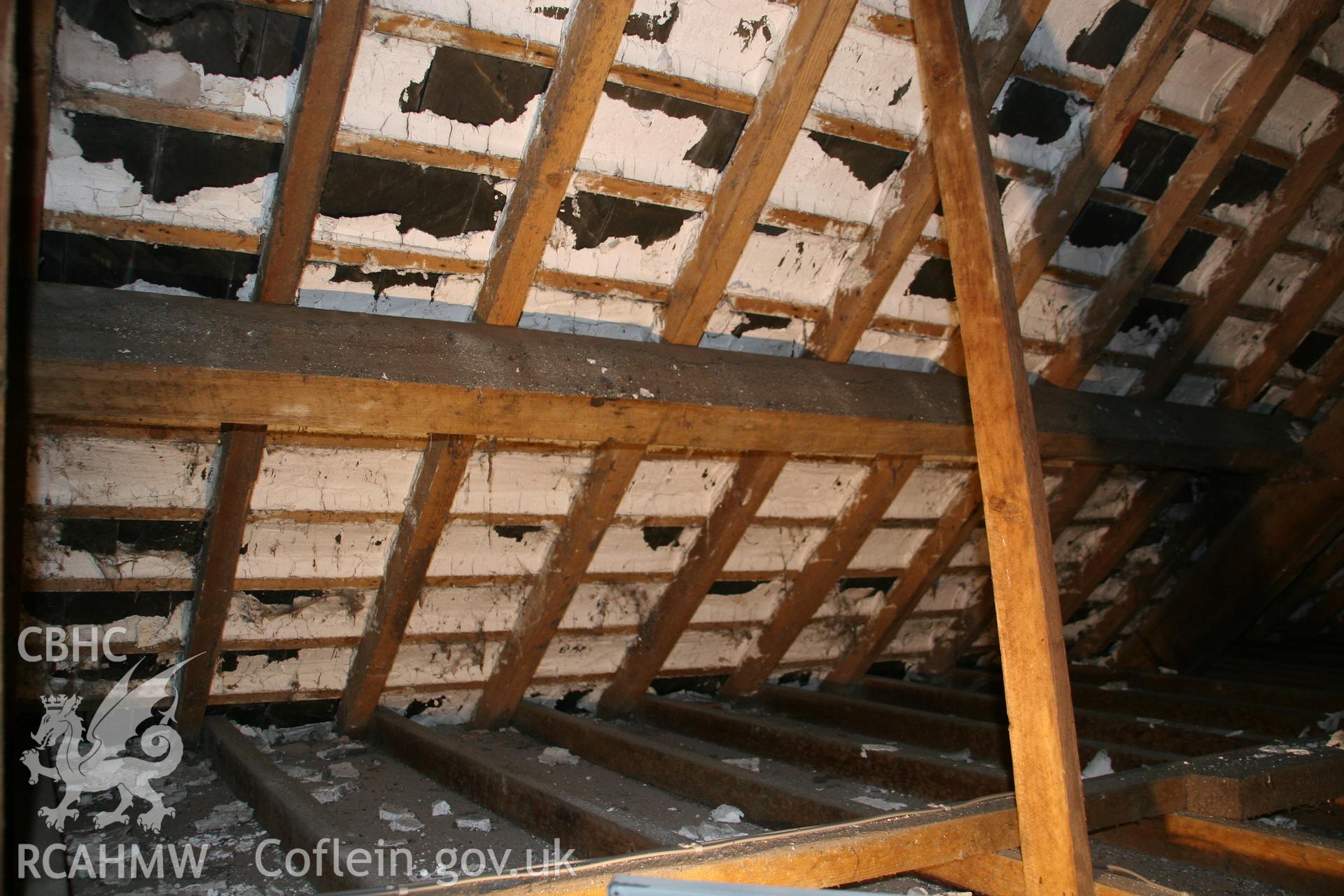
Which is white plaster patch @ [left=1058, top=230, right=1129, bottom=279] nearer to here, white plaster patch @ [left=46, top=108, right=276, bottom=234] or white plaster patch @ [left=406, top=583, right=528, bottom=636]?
white plaster patch @ [left=406, top=583, right=528, bottom=636]

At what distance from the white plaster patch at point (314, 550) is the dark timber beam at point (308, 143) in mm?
1016

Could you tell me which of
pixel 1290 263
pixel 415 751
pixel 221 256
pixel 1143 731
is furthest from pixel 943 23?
pixel 415 751

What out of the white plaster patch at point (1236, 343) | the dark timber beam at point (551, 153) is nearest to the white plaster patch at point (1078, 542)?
the white plaster patch at point (1236, 343)

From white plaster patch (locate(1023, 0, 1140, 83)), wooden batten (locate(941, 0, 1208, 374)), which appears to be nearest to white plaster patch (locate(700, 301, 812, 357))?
wooden batten (locate(941, 0, 1208, 374))

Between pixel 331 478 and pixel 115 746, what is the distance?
1.49 m

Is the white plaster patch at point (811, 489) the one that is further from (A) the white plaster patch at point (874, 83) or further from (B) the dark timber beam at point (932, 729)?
(A) the white plaster patch at point (874, 83)

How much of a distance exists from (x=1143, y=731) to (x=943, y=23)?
9.33ft

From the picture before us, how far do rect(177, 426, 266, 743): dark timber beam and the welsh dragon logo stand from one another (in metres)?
0.06

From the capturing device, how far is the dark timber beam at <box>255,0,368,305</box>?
6.93ft

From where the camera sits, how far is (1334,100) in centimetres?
338

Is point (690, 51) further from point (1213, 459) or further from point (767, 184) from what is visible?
point (1213, 459)

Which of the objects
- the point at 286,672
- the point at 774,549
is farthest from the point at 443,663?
the point at 774,549

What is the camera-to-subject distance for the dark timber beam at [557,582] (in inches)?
132

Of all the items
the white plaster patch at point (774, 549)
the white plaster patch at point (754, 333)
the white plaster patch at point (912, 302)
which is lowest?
the white plaster patch at point (774, 549)
